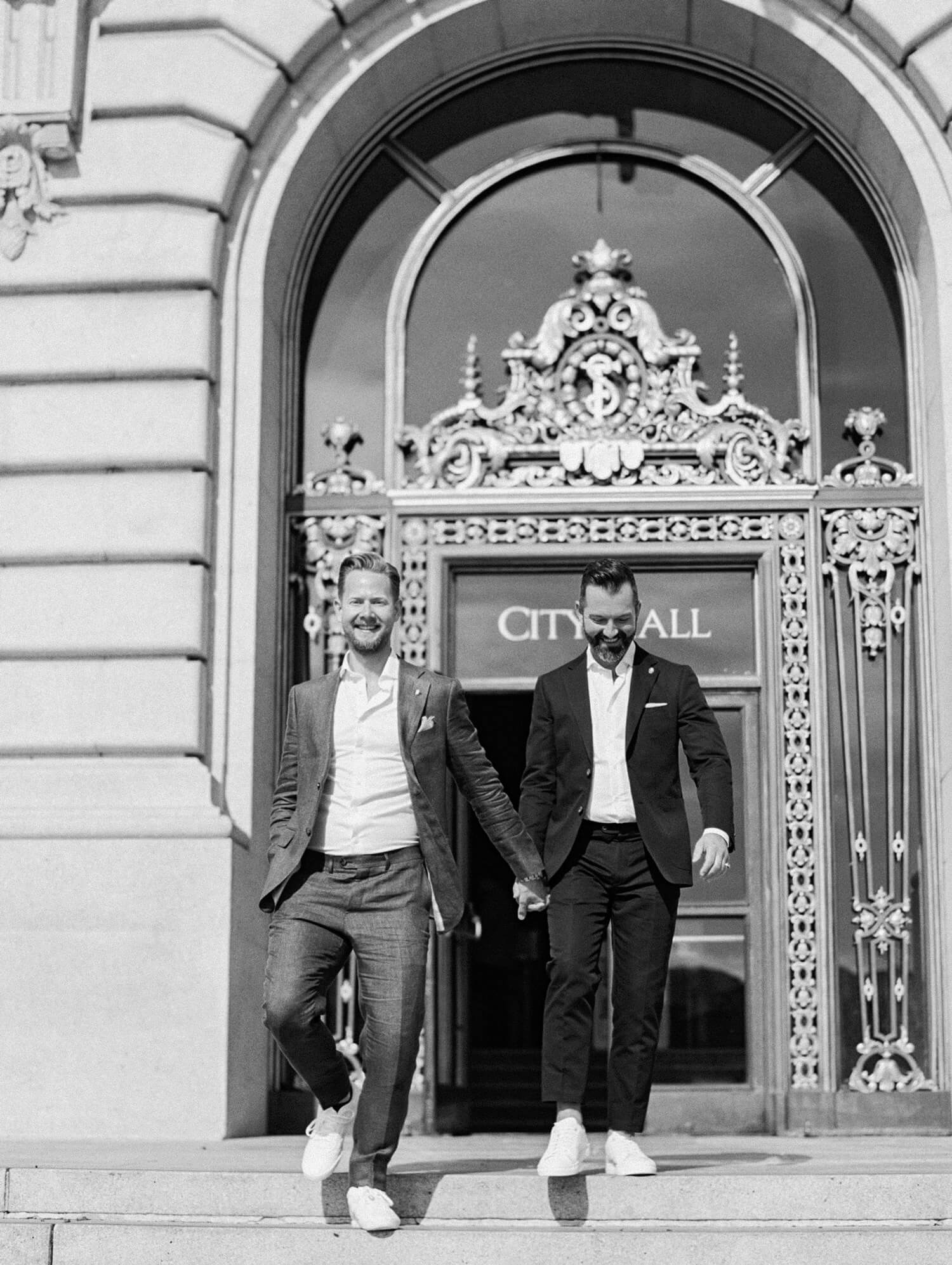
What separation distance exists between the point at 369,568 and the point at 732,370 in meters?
5.55

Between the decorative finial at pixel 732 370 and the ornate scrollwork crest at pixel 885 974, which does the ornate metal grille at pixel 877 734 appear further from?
the decorative finial at pixel 732 370

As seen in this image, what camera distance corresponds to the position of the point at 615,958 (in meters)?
7.32

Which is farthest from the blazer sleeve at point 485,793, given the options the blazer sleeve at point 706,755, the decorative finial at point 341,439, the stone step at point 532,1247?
the decorative finial at point 341,439

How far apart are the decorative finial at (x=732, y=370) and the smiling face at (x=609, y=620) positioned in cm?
474

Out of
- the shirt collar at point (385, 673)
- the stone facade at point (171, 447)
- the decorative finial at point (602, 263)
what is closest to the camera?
the shirt collar at point (385, 673)

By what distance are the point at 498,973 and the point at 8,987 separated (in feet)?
27.4

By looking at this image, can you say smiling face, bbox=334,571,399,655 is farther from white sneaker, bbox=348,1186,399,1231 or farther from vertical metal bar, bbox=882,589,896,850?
vertical metal bar, bbox=882,589,896,850

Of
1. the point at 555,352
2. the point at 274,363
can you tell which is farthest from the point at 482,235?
the point at 274,363

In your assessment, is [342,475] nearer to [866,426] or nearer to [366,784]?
[866,426]

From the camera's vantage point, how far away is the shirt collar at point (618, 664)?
24.6 feet

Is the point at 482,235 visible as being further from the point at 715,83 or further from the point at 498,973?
the point at 498,973

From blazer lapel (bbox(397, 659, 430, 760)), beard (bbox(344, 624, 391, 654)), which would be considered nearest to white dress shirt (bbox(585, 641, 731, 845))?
blazer lapel (bbox(397, 659, 430, 760))

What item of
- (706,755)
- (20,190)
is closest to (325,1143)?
(706,755)

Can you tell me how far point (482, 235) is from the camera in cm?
1234
